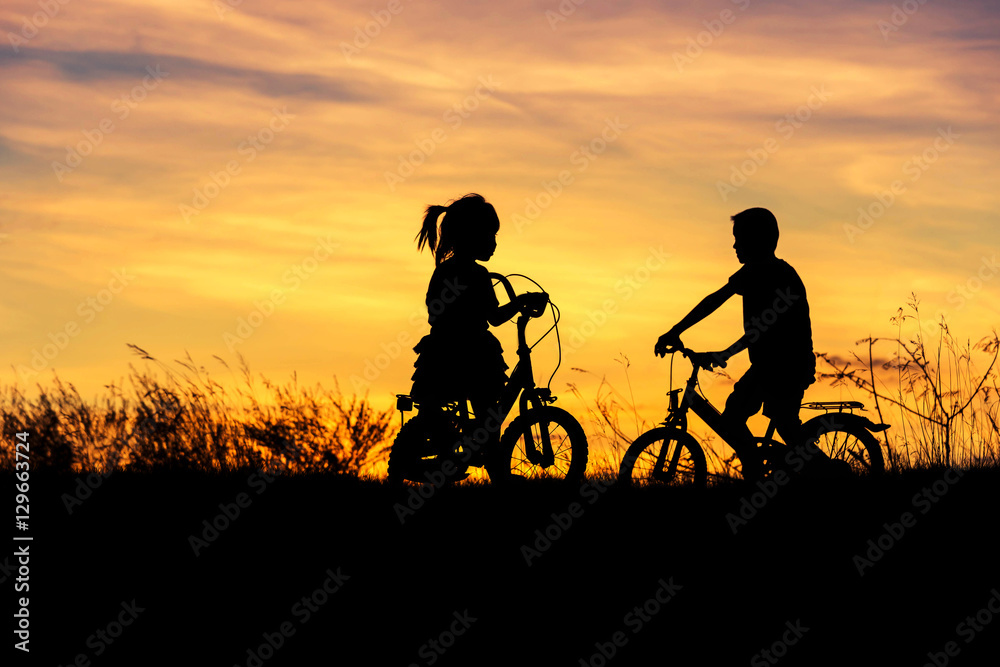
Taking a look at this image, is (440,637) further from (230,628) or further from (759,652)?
(759,652)

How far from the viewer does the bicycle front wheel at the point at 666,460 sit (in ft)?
25.9

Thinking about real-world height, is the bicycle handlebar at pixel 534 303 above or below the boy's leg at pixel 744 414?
below

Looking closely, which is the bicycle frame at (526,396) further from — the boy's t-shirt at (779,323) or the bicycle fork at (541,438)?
the boy's t-shirt at (779,323)

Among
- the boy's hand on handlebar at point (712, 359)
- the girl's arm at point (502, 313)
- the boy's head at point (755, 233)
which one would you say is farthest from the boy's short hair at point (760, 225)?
the girl's arm at point (502, 313)

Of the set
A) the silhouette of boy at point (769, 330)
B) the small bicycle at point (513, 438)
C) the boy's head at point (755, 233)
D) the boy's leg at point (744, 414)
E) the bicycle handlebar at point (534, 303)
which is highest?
the boy's head at point (755, 233)

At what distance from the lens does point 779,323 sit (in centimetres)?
769

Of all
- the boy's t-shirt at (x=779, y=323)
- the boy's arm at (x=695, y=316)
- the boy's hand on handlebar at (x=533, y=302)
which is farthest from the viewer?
the boy's arm at (x=695, y=316)

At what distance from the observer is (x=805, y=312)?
775 cm

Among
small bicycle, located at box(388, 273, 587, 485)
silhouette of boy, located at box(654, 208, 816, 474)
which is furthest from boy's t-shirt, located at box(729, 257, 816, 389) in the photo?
small bicycle, located at box(388, 273, 587, 485)

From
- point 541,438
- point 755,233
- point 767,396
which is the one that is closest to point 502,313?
point 541,438

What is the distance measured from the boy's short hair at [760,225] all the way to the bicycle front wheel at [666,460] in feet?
5.29

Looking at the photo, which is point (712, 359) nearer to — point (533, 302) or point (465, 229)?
point (533, 302)

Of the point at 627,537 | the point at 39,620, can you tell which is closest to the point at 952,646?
the point at 627,537

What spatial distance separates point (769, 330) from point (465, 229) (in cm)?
244
